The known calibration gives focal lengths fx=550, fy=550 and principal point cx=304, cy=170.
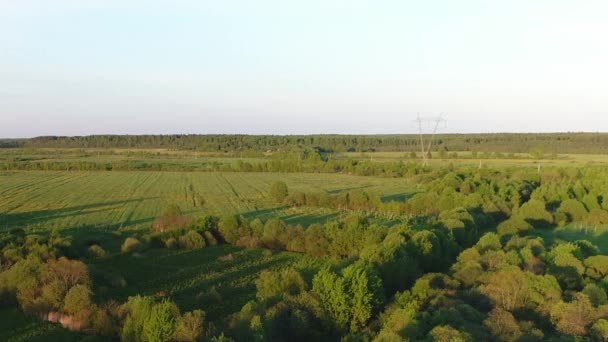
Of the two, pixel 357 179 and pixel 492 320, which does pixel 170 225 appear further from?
pixel 357 179

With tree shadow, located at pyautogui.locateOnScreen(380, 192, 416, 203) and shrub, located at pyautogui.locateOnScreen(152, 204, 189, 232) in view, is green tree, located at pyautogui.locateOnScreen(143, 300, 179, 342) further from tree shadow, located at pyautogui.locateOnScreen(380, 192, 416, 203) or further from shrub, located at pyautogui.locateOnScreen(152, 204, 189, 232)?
tree shadow, located at pyautogui.locateOnScreen(380, 192, 416, 203)

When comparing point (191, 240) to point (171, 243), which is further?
point (191, 240)

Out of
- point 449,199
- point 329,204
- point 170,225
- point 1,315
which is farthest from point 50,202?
point 449,199

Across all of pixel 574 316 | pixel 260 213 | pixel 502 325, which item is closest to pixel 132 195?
pixel 260 213

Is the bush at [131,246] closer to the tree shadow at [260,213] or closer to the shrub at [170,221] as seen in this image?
the shrub at [170,221]

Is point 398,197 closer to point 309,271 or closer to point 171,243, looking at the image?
point 171,243

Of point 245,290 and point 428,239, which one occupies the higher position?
point 428,239
